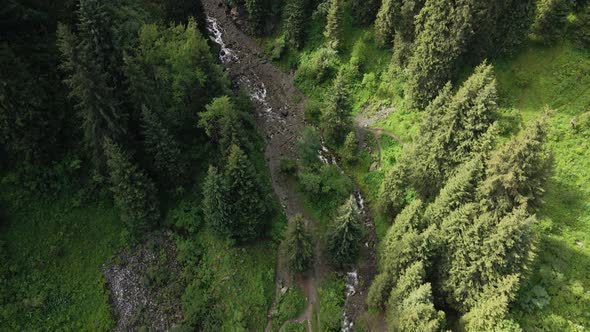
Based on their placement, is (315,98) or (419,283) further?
(315,98)

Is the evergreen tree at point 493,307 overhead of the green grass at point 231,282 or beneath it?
overhead

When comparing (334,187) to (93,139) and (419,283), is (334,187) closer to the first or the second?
(419,283)

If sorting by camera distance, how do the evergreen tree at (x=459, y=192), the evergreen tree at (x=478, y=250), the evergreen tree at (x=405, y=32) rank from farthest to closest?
the evergreen tree at (x=405, y=32) < the evergreen tree at (x=459, y=192) < the evergreen tree at (x=478, y=250)

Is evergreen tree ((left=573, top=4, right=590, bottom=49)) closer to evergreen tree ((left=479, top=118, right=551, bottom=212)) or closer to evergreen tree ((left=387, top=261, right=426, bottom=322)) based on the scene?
evergreen tree ((left=479, top=118, right=551, bottom=212))

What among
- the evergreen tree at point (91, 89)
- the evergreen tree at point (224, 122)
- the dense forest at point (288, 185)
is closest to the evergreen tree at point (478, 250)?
the dense forest at point (288, 185)

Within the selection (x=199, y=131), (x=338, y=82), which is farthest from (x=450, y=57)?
(x=199, y=131)

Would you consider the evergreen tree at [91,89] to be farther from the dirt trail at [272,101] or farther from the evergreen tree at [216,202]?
the dirt trail at [272,101]

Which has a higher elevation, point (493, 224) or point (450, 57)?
point (450, 57)
